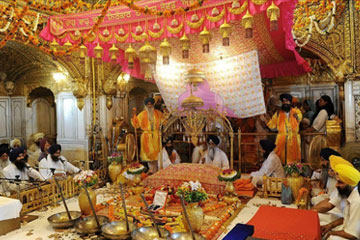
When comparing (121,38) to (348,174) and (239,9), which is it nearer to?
(239,9)

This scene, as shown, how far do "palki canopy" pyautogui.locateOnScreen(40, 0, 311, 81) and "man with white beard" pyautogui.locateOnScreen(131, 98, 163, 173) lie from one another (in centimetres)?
211

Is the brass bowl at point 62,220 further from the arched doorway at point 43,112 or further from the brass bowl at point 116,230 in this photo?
the arched doorway at point 43,112

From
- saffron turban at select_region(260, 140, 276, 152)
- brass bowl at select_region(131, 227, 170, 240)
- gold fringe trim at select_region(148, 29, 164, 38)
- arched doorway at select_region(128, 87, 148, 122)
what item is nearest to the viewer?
brass bowl at select_region(131, 227, 170, 240)

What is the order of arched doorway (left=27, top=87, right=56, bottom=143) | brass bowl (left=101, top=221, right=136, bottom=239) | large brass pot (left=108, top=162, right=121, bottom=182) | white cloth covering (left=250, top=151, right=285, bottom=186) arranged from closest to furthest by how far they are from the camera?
brass bowl (left=101, top=221, right=136, bottom=239) < white cloth covering (left=250, top=151, right=285, bottom=186) < large brass pot (left=108, top=162, right=121, bottom=182) < arched doorway (left=27, top=87, right=56, bottom=143)

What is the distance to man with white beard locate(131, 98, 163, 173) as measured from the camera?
885 cm

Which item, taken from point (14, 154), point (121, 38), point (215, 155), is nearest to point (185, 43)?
point (121, 38)

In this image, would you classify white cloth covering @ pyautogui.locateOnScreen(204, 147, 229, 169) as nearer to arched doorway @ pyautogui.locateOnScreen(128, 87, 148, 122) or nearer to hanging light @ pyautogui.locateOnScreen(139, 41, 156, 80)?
hanging light @ pyautogui.locateOnScreen(139, 41, 156, 80)

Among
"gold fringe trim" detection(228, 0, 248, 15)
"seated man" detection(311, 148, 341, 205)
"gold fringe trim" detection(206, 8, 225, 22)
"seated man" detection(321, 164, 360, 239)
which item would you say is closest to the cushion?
"seated man" detection(311, 148, 341, 205)

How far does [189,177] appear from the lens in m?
6.87

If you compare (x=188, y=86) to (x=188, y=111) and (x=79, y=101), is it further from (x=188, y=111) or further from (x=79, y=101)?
(x=79, y=101)

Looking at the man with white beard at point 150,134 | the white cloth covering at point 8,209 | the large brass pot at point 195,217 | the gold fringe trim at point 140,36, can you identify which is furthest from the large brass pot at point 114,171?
the large brass pot at point 195,217

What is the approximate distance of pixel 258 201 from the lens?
6422 mm

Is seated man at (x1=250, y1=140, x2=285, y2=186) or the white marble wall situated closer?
seated man at (x1=250, y1=140, x2=285, y2=186)

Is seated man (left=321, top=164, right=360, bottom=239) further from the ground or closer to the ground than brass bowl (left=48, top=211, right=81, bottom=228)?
further from the ground
